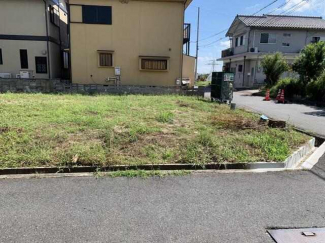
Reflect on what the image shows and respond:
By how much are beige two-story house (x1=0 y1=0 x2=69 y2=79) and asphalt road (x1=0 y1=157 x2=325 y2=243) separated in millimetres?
13412

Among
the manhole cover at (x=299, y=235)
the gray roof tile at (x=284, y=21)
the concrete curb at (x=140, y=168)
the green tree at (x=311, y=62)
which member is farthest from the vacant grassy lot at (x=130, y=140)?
the gray roof tile at (x=284, y=21)

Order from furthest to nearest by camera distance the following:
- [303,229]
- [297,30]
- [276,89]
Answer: [297,30]
[276,89]
[303,229]

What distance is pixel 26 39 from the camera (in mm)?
15039

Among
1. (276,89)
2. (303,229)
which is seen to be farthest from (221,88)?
(303,229)

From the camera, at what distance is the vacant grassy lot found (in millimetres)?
4516

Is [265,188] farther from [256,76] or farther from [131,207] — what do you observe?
[256,76]

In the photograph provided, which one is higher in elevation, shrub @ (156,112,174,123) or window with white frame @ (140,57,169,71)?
window with white frame @ (140,57,169,71)

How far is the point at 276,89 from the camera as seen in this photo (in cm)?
1672

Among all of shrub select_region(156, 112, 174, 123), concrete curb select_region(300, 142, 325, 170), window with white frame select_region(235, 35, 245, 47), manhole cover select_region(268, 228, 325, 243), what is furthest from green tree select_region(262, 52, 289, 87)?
manhole cover select_region(268, 228, 325, 243)

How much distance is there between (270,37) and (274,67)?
6.86 meters

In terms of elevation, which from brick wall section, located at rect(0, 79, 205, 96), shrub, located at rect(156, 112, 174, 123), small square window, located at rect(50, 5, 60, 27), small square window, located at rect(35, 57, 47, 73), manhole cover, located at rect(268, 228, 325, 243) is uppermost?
small square window, located at rect(50, 5, 60, 27)

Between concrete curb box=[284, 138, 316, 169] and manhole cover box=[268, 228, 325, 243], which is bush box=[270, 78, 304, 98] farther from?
manhole cover box=[268, 228, 325, 243]

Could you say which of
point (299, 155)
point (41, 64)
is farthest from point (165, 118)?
point (41, 64)

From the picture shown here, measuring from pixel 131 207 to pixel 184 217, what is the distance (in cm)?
66
